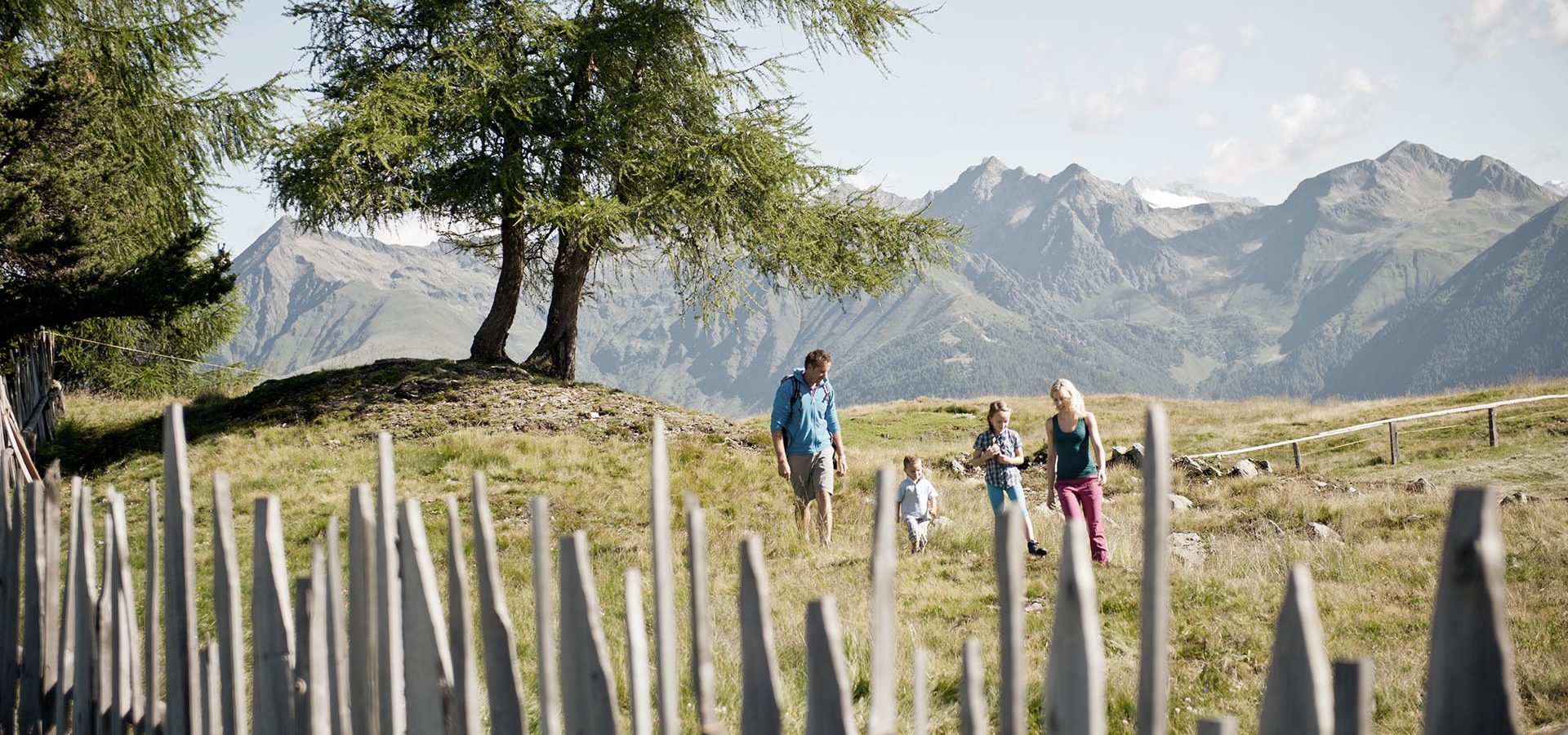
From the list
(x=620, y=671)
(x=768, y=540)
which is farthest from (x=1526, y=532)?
(x=620, y=671)

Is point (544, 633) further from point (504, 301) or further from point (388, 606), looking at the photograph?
point (504, 301)

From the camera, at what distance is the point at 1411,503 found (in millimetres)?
11414

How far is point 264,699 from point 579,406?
505 inches

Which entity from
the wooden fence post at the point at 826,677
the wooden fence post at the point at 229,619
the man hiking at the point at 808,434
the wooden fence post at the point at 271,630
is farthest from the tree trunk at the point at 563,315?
the wooden fence post at the point at 826,677

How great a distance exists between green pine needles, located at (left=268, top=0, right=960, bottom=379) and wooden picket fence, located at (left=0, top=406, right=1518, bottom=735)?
1095 cm

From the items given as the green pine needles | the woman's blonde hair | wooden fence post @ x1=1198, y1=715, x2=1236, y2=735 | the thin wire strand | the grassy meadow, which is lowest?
the grassy meadow

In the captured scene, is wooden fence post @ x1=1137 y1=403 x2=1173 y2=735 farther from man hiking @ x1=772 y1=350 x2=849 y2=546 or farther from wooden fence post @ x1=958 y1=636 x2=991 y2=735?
man hiking @ x1=772 y1=350 x2=849 y2=546

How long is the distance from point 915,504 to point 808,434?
1240mm

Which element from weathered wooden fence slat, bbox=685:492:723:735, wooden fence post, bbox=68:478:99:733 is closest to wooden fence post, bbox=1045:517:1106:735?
weathered wooden fence slat, bbox=685:492:723:735

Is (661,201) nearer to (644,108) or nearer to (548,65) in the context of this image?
(644,108)

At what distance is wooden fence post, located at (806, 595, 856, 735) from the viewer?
152 cm

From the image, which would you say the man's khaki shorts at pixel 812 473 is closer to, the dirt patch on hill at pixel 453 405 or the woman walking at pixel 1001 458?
the woman walking at pixel 1001 458

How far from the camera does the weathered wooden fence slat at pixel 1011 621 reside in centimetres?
137

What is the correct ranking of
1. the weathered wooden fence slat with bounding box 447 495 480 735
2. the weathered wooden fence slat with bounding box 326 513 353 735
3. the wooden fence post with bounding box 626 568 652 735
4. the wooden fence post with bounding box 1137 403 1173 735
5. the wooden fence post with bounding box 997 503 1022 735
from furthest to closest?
the weathered wooden fence slat with bounding box 326 513 353 735 < the weathered wooden fence slat with bounding box 447 495 480 735 < the wooden fence post with bounding box 626 568 652 735 < the wooden fence post with bounding box 997 503 1022 735 < the wooden fence post with bounding box 1137 403 1173 735
